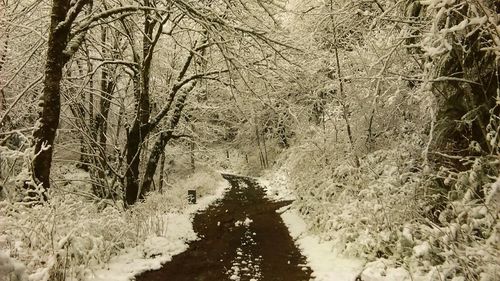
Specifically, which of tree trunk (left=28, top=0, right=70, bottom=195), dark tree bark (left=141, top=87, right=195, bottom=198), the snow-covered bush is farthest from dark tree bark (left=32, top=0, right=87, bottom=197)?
the snow-covered bush

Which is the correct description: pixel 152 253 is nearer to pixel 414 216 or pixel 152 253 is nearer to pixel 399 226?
pixel 399 226

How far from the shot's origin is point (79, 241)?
6293 millimetres

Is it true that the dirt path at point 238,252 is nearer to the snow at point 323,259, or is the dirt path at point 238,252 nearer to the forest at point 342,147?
the snow at point 323,259

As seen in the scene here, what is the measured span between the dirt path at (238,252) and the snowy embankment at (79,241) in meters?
0.41

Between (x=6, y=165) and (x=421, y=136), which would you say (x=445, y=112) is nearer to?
(x=421, y=136)

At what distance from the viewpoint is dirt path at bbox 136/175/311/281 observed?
23.7 ft

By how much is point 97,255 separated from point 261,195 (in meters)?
11.8

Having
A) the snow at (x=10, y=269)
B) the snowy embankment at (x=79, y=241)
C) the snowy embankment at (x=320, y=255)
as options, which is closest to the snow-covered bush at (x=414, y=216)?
the snowy embankment at (x=320, y=255)

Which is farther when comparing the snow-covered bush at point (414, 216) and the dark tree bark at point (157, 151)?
the dark tree bark at point (157, 151)

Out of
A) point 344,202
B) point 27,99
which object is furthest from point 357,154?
point 27,99

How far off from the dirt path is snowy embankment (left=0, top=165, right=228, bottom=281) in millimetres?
411

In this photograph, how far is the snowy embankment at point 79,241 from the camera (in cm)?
533

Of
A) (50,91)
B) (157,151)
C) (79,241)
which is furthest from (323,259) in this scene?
(157,151)

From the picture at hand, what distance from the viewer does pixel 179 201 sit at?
13500mm
